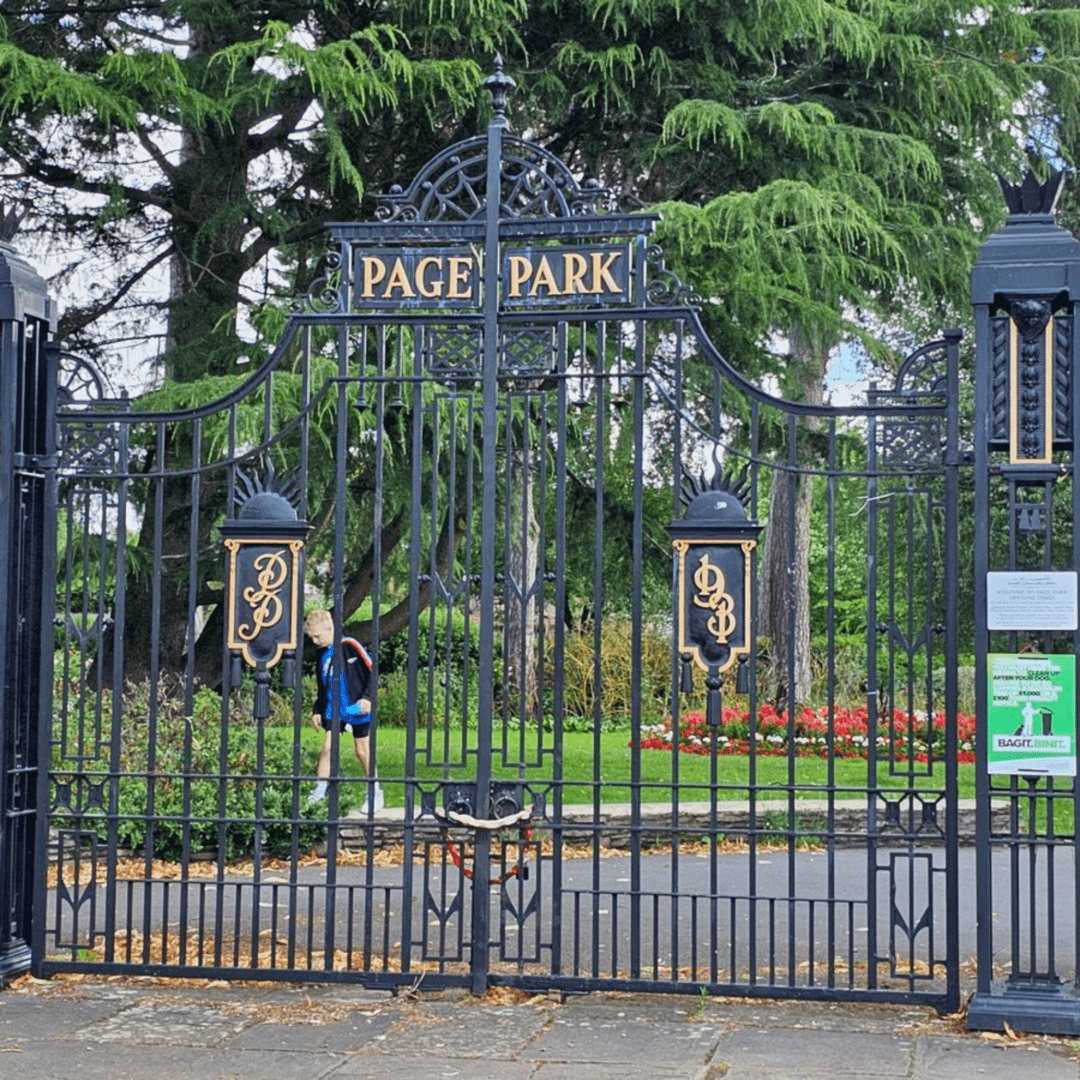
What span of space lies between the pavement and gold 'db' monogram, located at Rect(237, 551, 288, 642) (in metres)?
1.78

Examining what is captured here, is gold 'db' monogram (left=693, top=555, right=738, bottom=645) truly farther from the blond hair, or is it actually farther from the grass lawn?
the grass lawn

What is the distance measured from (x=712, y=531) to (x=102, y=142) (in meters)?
9.25

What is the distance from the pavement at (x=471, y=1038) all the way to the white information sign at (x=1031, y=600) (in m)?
1.77

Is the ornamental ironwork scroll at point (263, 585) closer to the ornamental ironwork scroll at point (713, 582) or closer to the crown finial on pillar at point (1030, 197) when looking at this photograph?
the ornamental ironwork scroll at point (713, 582)

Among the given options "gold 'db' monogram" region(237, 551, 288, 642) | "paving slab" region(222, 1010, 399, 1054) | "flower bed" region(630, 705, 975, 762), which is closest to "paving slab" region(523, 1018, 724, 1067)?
"paving slab" region(222, 1010, 399, 1054)

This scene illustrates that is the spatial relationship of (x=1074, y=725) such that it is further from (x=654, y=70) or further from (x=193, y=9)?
(x=193, y=9)

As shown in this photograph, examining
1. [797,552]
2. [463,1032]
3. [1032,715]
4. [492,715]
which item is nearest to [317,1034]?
[463,1032]

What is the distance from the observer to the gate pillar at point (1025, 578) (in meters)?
6.60

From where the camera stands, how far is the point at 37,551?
305 inches

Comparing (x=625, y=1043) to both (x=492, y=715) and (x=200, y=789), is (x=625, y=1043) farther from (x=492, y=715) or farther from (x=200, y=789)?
(x=200, y=789)

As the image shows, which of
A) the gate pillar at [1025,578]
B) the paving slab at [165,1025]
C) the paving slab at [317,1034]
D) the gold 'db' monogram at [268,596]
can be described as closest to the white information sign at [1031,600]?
the gate pillar at [1025,578]

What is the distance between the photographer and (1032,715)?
6.65 meters

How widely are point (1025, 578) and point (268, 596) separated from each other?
358 centimetres

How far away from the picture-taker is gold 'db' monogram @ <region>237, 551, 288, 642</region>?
7.48m
